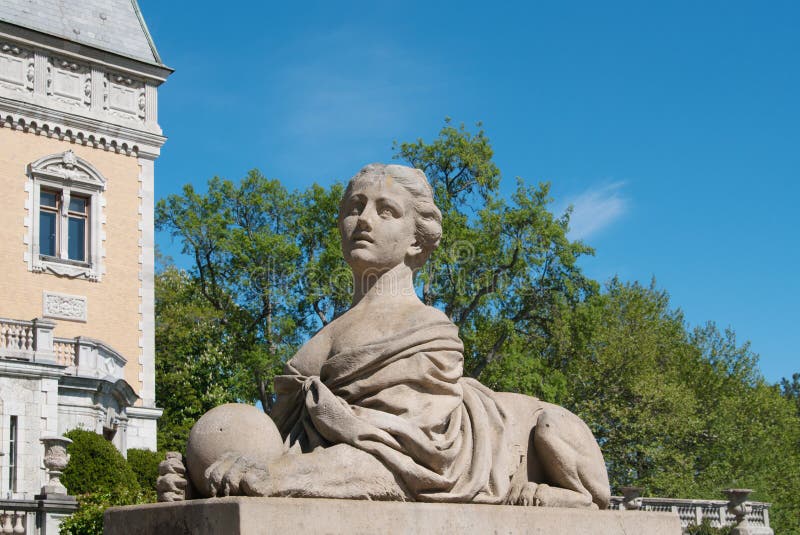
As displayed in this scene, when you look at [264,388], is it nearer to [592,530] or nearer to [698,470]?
[698,470]

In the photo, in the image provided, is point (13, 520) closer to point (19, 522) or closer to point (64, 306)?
point (19, 522)

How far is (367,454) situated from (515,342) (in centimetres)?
2786

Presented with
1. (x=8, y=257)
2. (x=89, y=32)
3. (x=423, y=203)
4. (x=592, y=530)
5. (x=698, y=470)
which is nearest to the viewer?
(x=592, y=530)

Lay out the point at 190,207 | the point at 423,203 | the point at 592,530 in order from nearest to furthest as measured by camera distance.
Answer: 1. the point at 592,530
2. the point at 423,203
3. the point at 190,207

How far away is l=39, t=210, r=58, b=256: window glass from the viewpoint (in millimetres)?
29000

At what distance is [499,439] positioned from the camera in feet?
18.6

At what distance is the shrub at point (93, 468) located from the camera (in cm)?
2098

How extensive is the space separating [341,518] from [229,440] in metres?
0.66

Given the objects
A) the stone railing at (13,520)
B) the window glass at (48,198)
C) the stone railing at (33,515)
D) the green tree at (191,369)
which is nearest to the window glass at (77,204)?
the window glass at (48,198)

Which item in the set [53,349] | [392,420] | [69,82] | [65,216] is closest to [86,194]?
[65,216]

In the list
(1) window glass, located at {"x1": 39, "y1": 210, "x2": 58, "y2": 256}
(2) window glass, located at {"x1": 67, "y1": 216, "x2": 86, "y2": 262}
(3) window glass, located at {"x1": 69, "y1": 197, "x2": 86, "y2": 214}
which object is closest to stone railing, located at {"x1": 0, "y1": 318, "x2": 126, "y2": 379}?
(2) window glass, located at {"x1": 67, "y1": 216, "x2": 86, "y2": 262}

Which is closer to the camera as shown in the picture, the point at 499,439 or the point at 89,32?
the point at 499,439

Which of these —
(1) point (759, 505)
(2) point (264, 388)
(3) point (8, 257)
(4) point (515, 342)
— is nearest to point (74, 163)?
(3) point (8, 257)

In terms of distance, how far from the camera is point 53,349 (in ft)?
81.9
